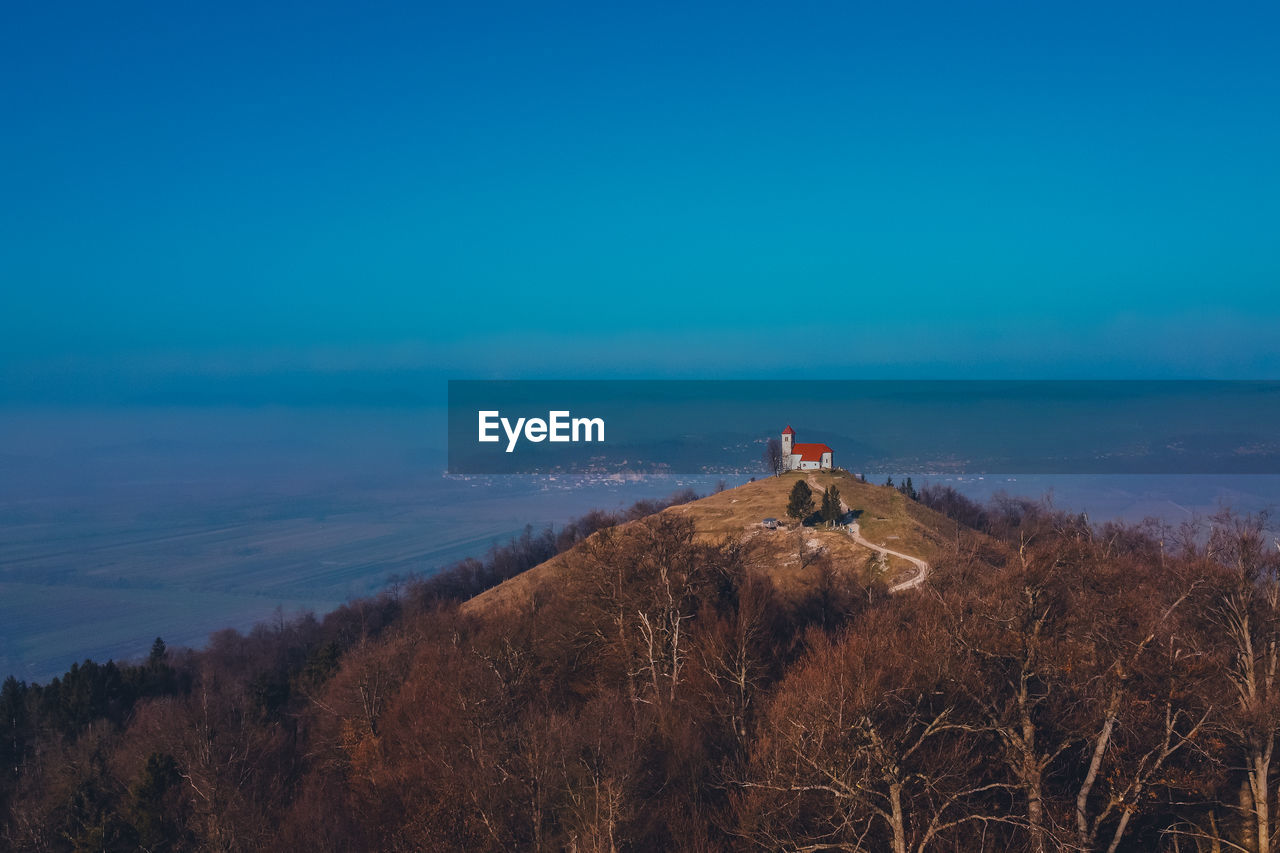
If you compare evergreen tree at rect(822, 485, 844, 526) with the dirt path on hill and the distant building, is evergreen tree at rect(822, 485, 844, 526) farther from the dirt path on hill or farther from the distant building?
the distant building

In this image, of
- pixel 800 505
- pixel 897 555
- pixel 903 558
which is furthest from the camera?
pixel 800 505

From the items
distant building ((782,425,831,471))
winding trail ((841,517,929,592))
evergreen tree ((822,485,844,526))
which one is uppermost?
distant building ((782,425,831,471))

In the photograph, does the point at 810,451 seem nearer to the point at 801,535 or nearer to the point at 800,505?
the point at 800,505

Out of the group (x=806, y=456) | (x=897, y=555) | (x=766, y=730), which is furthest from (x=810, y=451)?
(x=766, y=730)

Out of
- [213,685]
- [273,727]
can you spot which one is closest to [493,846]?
[273,727]

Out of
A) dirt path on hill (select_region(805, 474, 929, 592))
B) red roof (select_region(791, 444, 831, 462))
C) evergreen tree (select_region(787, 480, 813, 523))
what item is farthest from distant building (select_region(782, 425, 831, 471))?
evergreen tree (select_region(787, 480, 813, 523))

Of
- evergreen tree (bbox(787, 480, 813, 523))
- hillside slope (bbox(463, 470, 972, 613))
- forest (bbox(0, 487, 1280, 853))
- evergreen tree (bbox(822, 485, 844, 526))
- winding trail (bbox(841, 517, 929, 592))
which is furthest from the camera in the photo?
evergreen tree (bbox(787, 480, 813, 523))

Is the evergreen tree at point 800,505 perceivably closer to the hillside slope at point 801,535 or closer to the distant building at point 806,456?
the hillside slope at point 801,535

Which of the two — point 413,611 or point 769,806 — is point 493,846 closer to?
point 769,806
